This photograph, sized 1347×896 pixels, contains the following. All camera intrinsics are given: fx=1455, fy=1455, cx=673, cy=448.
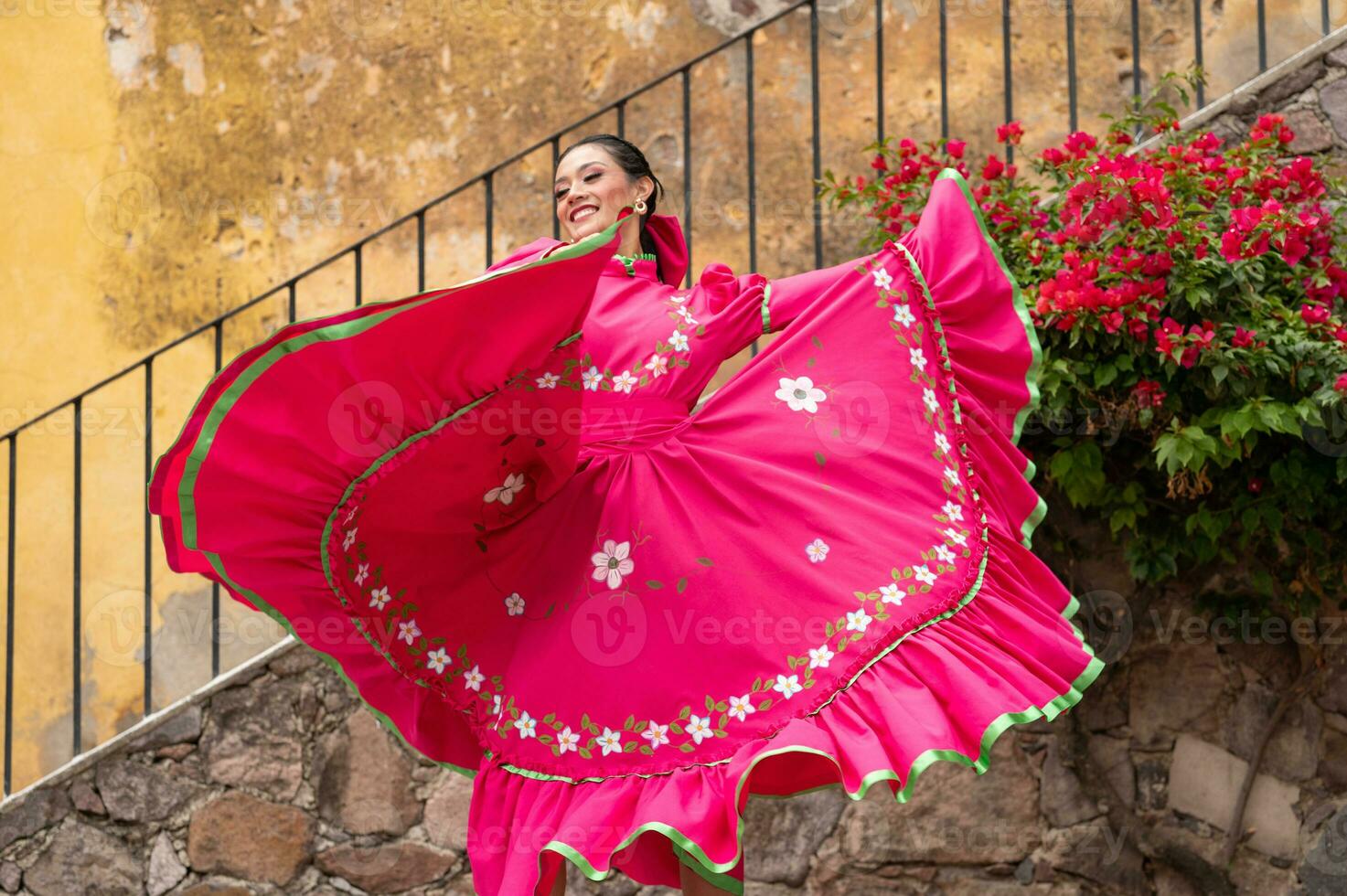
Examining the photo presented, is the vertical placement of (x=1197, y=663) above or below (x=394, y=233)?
below

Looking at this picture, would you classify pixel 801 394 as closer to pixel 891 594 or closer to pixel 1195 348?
pixel 891 594

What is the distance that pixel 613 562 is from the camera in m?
2.23

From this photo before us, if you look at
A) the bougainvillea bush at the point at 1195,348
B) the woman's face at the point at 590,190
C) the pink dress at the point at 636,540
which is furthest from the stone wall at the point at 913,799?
the woman's face at the point at 590,190

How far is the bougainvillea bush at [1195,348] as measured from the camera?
2963 mm

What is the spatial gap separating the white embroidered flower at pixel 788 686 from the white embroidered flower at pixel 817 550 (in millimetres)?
188

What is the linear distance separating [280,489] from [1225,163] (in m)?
2.20

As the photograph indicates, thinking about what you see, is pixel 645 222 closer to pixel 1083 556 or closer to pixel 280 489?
pixel 280 489

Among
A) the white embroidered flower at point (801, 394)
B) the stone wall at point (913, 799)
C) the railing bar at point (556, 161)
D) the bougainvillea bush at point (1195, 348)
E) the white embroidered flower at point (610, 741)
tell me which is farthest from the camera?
the stone wall at point (913, 799)

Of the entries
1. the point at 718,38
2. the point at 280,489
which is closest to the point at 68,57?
the point at 718,38

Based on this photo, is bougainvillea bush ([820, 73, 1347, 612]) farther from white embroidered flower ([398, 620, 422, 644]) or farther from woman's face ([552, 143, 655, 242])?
white embroidered flower ([398, 620, 422, 644])

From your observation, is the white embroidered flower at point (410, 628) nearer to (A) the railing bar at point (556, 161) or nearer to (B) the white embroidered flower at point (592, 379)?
(B) the white embroidered flower at point (592, 379)

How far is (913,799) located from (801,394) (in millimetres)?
1332

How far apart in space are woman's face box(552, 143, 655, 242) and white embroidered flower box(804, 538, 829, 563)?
31.5 inches

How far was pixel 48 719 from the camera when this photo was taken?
4879 mm
